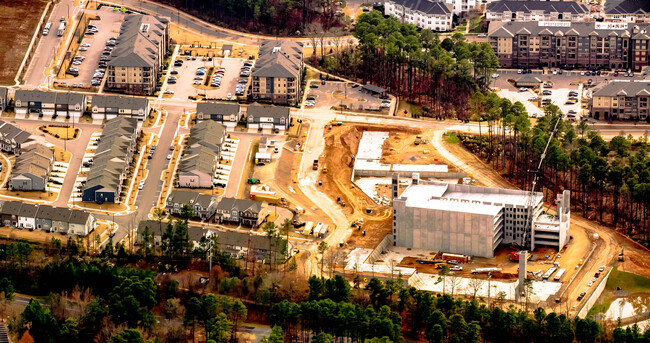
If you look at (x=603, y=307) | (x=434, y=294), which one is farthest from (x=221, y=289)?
(x=603, y=307)

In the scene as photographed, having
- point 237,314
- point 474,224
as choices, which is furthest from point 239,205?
point 474,224

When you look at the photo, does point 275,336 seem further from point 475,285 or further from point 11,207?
point 11,207

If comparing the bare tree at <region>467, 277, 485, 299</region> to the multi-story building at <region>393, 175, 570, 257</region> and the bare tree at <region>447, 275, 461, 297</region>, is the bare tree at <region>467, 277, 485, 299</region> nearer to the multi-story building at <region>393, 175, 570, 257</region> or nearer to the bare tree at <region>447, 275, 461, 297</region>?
the bare tree at <region>447, 275, 461, 297</region>

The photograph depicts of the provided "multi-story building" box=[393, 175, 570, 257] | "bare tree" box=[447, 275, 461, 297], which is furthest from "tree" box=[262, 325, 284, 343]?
"multi-story building" box=[393, 175, 570, 257]

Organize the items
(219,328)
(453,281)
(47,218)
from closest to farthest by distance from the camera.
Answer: (219,328), (453,281), (47,218)

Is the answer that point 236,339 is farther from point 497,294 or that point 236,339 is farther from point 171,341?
point 497,294

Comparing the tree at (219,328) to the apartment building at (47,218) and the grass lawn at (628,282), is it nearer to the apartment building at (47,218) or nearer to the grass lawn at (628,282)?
the apartment building at (47,218)
